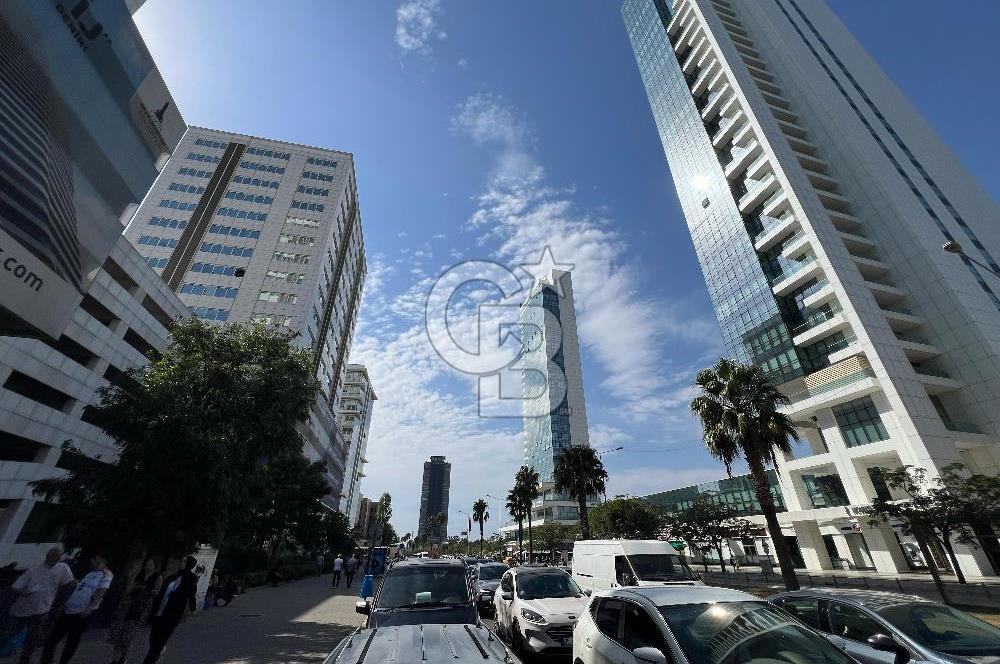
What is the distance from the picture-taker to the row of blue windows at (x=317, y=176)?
68875 mm

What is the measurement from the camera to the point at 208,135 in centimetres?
7000

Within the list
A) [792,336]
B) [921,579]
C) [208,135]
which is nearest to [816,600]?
[921,579]

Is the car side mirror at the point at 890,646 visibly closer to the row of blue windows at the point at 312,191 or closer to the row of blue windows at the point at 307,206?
the row of blue windows at the point at 307,206

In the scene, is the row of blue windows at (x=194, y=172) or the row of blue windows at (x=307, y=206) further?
the row of blue windows at (x=307, y=206)

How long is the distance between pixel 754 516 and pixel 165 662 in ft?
167

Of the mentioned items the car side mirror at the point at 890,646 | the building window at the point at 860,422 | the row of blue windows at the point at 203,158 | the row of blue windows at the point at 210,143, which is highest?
the row of blue windows at the point at 210,143

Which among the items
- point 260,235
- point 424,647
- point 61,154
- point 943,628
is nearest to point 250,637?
point 424,647

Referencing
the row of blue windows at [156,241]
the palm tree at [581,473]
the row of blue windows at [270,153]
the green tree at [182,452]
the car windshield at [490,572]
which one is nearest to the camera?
the green tree at [182,452]

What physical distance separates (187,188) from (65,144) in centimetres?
6397

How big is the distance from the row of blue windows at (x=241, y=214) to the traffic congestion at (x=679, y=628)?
68435 millimetres

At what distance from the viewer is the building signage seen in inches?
387

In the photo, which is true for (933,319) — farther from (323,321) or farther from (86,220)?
(323,321)

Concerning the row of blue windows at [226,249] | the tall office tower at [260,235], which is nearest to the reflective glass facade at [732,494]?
the tall office tower at [260,235]

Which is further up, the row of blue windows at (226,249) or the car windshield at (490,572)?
the row of blue windows at (226,249)
